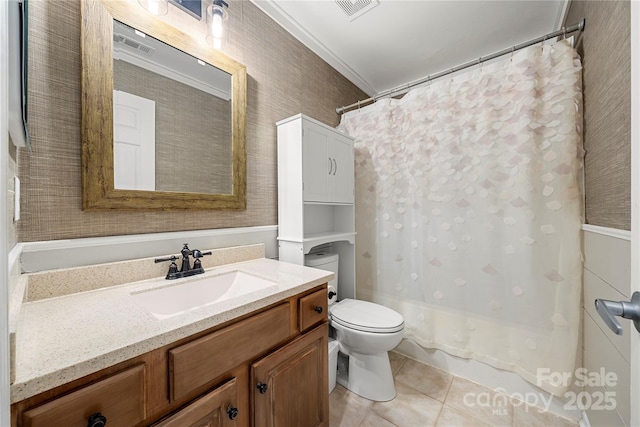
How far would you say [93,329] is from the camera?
0.64m

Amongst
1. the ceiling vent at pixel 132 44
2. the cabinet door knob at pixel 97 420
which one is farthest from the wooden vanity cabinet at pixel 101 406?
the ceiling vent at pixel 132 44

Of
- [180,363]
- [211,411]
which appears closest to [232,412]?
[211,411]

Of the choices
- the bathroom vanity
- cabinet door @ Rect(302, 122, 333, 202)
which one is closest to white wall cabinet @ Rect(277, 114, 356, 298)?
cabinet door @ Rect(302, 122, 333, 202)

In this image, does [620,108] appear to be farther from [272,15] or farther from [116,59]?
[116,59]

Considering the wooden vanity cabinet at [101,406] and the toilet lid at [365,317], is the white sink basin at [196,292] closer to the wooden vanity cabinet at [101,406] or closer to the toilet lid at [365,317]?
the wooden vanity cabinet at [101,406]

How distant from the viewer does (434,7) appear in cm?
160

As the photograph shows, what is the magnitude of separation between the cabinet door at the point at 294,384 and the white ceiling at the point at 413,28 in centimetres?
194

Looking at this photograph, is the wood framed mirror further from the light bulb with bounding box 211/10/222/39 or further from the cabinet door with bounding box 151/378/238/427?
the cabinet door with bounding box 151/378/238/427

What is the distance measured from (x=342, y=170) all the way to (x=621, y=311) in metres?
1.60

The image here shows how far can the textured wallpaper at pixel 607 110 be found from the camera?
0.88m

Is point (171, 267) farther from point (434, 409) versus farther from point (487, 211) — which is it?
point (487, 211)

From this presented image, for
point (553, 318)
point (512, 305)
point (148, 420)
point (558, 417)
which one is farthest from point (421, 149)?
point (148, 420)

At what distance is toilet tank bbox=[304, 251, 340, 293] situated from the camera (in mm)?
1740

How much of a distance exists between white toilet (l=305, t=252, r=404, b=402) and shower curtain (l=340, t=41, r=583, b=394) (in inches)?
18.1
